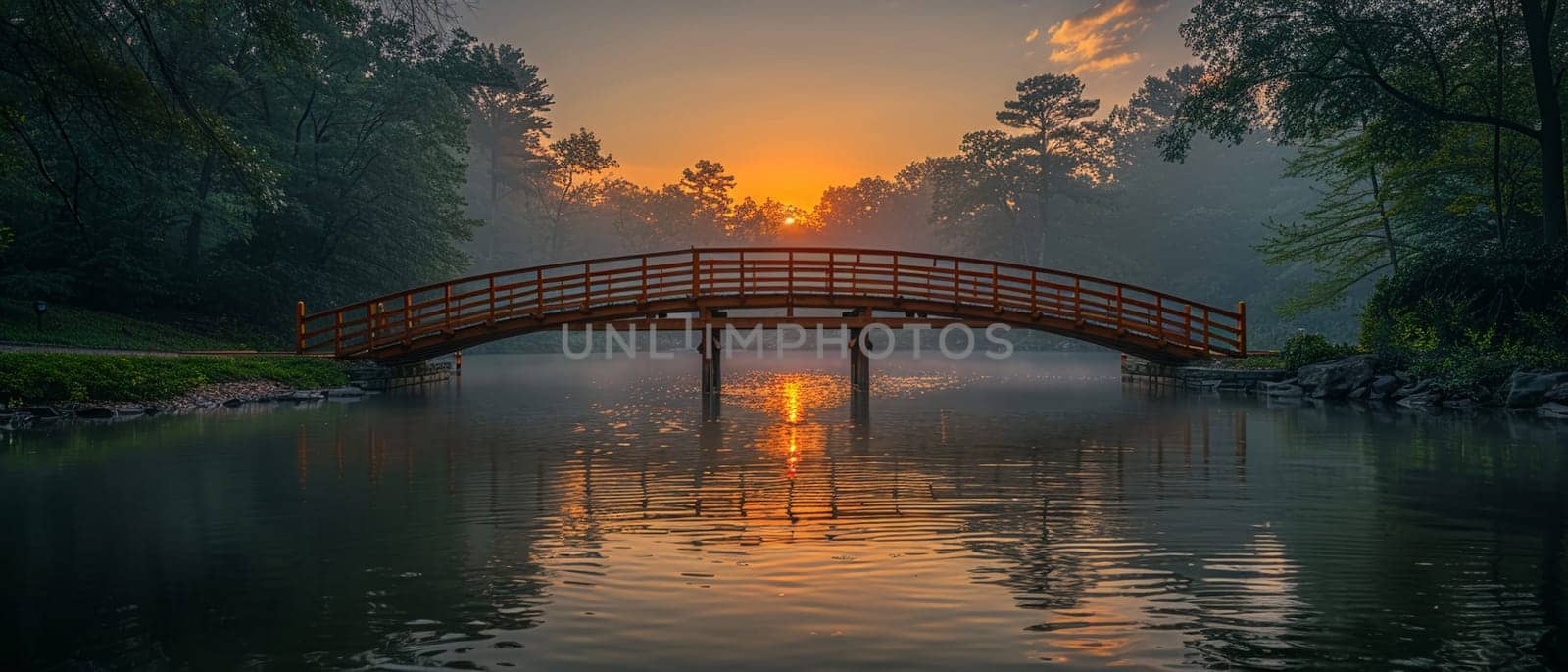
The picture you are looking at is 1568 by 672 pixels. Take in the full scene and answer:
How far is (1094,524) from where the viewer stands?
888 centimetres

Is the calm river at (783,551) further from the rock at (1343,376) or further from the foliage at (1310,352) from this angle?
the foliage at (1310,352)

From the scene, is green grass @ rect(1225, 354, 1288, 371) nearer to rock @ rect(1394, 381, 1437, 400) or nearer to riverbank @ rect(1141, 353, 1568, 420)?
riverbank @ rect(1141, 353, 1568, 420)

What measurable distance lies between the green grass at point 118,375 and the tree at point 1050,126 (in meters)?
61.7

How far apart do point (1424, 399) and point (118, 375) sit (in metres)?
27.0

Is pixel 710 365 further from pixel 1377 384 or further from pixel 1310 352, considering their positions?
pixel 1377 384

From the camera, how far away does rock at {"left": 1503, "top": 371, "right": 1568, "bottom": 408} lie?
2042 cm

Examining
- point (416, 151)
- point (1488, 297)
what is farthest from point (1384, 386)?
point (416, 151)

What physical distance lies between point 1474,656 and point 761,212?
11670 centimetres

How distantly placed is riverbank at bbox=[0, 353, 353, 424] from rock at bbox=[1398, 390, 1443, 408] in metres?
24.6

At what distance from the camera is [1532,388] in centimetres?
2064

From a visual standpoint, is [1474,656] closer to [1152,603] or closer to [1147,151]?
[1152,603]

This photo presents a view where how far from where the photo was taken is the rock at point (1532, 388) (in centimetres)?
2042

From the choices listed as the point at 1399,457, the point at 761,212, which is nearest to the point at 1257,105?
the point at 1399,457

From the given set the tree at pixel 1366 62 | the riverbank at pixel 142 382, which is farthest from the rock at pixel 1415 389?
the riverbank at pixel 142 382
